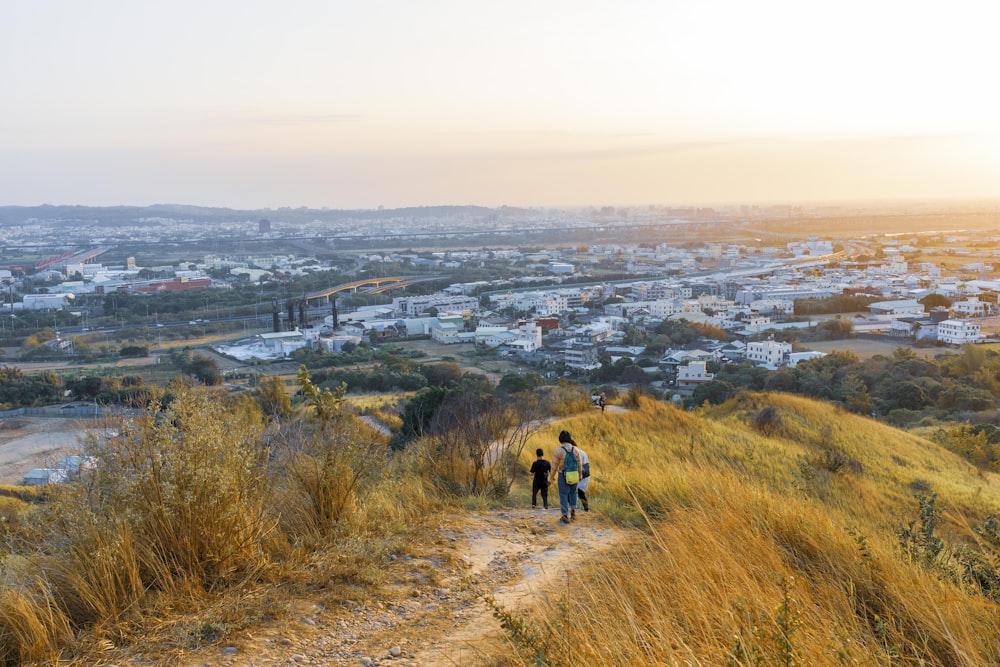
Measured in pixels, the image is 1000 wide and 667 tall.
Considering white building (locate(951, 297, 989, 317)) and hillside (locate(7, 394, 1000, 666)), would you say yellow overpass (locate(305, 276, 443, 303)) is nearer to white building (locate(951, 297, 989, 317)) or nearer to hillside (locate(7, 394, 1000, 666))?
white building (locate(951, 297, 989, 317))

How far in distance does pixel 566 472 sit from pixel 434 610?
1.78m

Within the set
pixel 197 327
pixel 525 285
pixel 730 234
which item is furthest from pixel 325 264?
pixel 730 234

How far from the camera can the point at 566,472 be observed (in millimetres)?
4391

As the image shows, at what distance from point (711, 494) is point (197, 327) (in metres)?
29.9

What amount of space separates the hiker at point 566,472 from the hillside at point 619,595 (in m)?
0.12

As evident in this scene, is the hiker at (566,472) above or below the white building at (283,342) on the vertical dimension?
above

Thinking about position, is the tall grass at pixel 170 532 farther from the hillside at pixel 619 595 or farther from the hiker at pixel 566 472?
the hiker at pixel 566 472

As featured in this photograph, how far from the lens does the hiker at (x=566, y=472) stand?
4.32 metres

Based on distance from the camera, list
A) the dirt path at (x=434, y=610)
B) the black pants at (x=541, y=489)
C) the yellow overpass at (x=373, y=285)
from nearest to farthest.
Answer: the dirt path at (x=434, y=610), the black pants at (x=541, y=489), the yellow overpass at (x=373, y=285)

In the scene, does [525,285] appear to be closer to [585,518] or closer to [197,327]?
[197,327]

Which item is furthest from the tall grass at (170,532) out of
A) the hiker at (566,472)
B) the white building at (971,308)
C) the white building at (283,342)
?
the white building at (971,308)

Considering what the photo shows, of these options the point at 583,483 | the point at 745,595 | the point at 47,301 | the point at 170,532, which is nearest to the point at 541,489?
the point at 583,483

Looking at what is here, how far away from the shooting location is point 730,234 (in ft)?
270

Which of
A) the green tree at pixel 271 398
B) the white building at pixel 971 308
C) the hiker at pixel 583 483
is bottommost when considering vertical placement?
the white building at pixel 971 308
